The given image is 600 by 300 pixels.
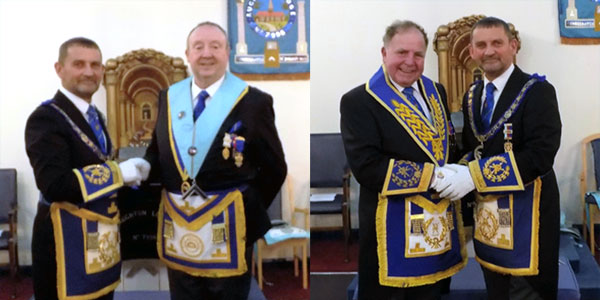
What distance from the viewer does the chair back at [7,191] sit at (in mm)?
1286

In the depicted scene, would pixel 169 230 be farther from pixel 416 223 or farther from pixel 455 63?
pixel 455 63

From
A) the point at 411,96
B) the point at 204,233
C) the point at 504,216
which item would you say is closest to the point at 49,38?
the point at 204,233

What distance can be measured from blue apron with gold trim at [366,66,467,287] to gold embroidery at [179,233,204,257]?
505mm

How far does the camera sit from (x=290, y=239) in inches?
61.1

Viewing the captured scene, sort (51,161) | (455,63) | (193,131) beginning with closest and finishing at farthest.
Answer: (51,161) → (193,131) → (455,63)

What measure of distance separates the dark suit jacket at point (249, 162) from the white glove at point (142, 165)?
0.05 ft

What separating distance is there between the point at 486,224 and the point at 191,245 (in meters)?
0.81

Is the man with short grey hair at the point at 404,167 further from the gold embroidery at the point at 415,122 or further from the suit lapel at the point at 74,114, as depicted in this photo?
the suit lapel at the point at 74,114

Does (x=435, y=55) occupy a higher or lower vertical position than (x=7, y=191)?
higher

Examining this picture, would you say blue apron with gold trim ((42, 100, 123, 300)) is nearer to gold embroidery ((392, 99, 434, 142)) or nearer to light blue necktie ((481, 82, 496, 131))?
gold embroidery ((392, 99, 434, 142))

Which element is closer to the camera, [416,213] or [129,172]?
[129,172]

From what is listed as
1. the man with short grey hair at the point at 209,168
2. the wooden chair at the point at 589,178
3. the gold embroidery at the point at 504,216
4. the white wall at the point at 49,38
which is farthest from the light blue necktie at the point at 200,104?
the wooden chair at the point at 589,178

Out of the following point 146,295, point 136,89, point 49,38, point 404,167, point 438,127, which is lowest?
point 146,295

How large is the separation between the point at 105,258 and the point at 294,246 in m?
0.55
